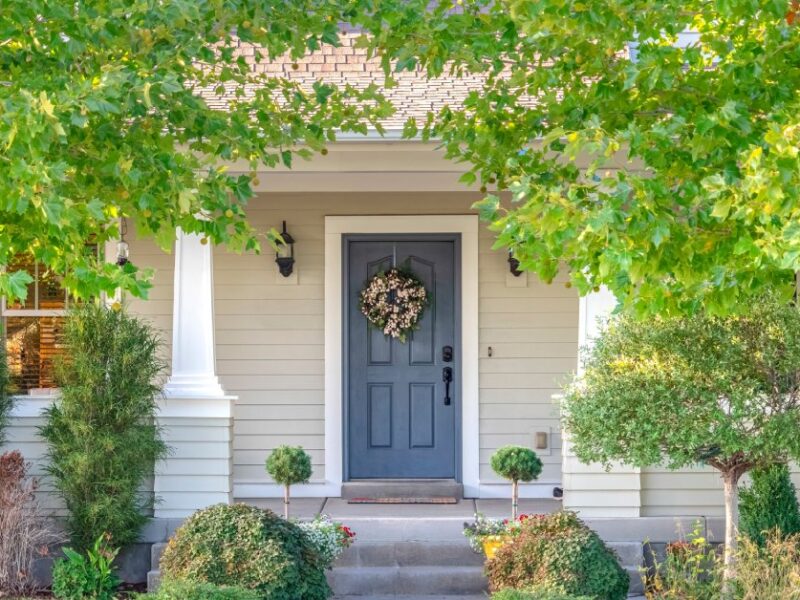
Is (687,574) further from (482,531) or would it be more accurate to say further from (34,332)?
(34,332)

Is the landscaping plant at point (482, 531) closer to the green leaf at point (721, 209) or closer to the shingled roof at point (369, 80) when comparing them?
the shingled roof at point (369, 80)

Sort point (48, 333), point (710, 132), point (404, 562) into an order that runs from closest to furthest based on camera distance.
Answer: point (710, 132), point (404, 562), point (48, 333)

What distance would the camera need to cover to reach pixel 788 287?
15.2ft

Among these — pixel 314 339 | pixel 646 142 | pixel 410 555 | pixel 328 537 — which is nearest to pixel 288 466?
pixel 328 537

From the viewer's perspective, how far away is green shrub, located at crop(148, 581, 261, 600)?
545 cm

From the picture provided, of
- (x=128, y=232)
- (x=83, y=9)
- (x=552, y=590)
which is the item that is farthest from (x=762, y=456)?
(x=128, y=232)

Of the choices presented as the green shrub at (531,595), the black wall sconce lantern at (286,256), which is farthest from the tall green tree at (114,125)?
the black wall sconce lantern at (286,256)

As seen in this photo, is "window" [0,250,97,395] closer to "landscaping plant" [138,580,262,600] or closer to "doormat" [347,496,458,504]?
"doormat" [347,496,458,504]

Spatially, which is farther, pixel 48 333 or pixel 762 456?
pixel 48 333

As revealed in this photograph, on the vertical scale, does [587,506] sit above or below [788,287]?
below

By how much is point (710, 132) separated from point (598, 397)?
256 centimetres

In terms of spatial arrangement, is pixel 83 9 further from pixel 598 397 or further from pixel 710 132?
pixel 598 397

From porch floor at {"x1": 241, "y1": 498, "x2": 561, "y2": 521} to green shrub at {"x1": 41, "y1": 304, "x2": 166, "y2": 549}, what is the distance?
1482 mm

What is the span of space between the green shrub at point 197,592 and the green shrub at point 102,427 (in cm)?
205
